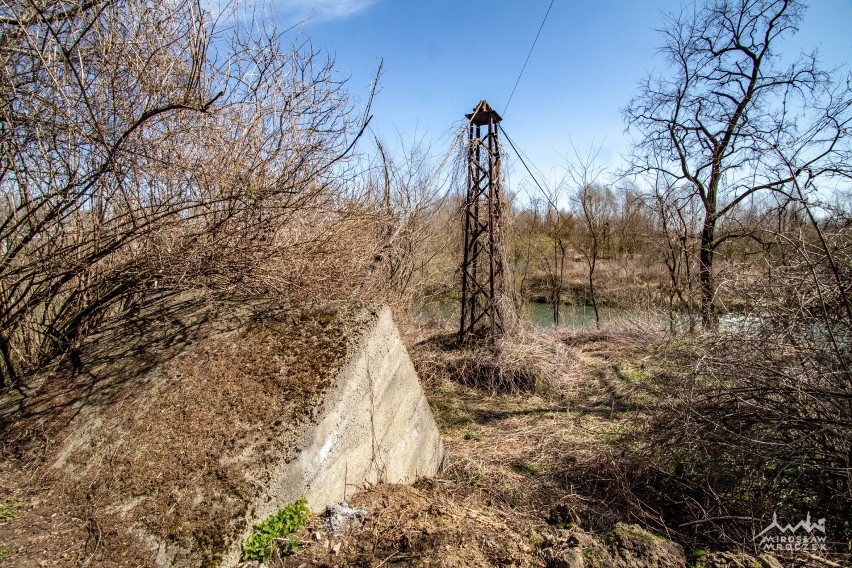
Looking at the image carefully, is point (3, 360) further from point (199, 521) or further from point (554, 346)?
point (554, 346)

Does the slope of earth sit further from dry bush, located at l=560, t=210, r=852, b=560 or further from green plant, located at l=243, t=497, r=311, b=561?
dry bush, located at l=560, t=210, r=852, b=560

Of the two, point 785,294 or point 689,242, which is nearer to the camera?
point 785,294

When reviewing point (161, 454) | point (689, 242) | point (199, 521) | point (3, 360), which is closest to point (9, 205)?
point (3, 360)

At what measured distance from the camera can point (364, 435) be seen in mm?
2840

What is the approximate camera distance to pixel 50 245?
3.44m

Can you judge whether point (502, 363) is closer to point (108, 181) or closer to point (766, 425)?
point (766, 425)

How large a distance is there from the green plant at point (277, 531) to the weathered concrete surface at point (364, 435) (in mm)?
36

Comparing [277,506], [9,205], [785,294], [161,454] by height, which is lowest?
[277,506]

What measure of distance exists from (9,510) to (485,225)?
273 inches

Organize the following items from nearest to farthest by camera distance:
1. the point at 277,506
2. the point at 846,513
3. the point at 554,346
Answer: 1. the point at 277,506
2. the point at 846,513
3. the point at 554,346

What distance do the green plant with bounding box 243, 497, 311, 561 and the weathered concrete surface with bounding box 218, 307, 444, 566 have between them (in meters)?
0.04

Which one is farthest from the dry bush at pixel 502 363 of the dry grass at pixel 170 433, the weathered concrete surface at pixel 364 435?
the dry grass at pixel 170 433

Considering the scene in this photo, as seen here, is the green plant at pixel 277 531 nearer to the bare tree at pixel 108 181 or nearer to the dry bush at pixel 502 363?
the bare tree at pixel 108 181

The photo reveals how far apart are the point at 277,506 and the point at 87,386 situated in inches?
71.1
